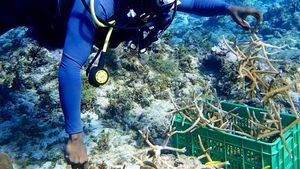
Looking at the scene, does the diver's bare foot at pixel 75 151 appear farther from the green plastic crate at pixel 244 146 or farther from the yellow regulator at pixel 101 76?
the green plastic crate at pixel 244 146

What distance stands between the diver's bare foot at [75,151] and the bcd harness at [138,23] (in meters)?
0.53

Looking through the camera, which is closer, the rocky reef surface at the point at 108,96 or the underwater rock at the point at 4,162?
the underwater rock at the point at 4,162

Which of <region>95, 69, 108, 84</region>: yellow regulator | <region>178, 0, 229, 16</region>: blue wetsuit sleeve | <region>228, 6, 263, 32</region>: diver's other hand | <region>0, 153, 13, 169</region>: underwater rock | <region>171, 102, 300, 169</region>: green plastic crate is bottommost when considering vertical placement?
<region>171, 102, 300, 169</region>: green plastic crate

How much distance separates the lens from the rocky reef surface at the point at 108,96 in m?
4.48

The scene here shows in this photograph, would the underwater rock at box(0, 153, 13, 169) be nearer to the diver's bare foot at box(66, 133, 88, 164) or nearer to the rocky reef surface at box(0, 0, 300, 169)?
the rocky reef surface at box(0, 0, 300, 169)

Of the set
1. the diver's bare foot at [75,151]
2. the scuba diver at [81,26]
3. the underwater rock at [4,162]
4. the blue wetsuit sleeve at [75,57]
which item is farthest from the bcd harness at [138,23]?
the underwater rock at [4,162]

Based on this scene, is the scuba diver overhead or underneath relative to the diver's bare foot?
overhead

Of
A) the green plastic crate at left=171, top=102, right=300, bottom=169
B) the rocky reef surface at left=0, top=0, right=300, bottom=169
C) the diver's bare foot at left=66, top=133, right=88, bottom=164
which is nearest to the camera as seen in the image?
the diver's bare foot at left=66, top=133, right=88, bottom=164

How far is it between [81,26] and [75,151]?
116 cm

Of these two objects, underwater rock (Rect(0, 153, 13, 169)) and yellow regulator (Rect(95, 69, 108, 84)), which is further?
underwater rock (Rect(0, 153, 13, 169))

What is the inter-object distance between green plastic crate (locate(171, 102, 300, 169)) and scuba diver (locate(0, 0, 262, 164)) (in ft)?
3.98

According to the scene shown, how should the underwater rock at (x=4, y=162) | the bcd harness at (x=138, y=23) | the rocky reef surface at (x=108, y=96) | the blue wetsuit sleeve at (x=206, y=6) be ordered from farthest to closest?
the rocky reef surface at (x=108, y=96) < the blue wetsuit sleeve at (x=206, y=6) < the underwater rock at (x=4, y=162) < the bcd harness at (x=138, y=23)

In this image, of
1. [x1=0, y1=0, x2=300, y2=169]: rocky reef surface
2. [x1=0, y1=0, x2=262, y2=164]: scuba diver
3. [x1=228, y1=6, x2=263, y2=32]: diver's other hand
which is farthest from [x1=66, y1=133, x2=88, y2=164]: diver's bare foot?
[x1=228, y1=6, x2=263, y2=32]: diver's other hand

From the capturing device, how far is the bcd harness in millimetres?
2921
